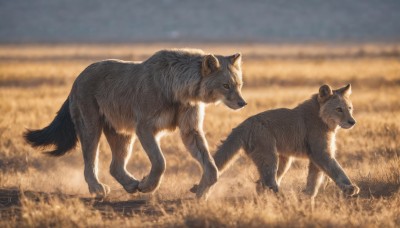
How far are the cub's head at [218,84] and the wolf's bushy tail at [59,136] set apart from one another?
8.06 ft

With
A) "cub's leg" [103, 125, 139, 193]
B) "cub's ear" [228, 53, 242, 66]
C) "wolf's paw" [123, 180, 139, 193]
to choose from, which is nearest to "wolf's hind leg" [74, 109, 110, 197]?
"cub's leg" [103, 125, 139, 193]

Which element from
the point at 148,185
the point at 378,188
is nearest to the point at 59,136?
the point at 148,185

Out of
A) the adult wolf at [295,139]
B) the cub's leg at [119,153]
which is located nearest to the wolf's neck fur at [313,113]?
the adult wolf at [295,139]

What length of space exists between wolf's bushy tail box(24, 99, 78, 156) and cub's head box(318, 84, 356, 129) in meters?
3.51

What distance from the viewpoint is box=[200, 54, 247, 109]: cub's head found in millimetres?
8820

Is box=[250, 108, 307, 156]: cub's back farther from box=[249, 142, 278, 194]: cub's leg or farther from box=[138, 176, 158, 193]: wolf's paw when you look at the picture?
box=[138, 176, 158, 193]: wolf's paw

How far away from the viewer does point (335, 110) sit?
9469 mm

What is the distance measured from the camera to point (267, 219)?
745 cm

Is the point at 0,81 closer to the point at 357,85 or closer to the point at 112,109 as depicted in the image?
the point at 357,85

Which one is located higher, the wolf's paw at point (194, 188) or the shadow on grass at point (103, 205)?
the wolf's paw at point (194, 188)

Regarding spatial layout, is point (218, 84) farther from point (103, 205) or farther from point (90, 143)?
point (90, 143)

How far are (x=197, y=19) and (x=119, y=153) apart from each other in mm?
115908

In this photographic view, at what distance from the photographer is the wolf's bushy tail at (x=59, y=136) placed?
1046 centimetres

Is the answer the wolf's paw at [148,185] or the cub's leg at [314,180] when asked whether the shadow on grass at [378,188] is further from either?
the wolf's paw at [148,185]
